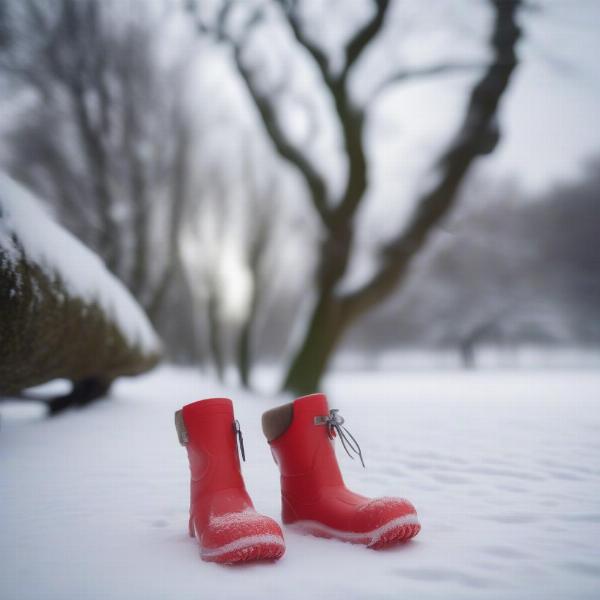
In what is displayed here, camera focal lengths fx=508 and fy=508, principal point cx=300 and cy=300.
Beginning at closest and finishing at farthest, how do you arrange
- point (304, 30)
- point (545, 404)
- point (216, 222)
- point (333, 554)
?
point (333, 554), point (545, 404), point (304, 30), point (216, 222)

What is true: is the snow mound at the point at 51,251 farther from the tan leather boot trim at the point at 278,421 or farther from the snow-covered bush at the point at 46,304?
the tan leather boot trim at the point at 278,421

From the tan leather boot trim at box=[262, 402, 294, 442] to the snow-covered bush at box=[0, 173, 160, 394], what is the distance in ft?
4.43

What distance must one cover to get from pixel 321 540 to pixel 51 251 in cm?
226

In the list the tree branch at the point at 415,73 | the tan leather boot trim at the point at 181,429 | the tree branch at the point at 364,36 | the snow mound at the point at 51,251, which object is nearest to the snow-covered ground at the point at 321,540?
the tan leather boot trim at the point at 181,429

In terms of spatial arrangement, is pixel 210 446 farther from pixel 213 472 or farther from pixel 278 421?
pixel 278 421

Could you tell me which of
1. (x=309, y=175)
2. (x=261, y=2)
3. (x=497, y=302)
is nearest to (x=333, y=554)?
(x=309, y=175)

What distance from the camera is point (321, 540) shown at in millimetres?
1763

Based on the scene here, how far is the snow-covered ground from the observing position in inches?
56.9

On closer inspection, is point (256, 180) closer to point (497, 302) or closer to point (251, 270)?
point (251, 270)

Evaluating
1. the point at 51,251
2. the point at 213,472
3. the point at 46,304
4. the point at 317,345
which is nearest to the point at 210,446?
the point at 213,472

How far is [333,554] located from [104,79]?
1244 cm

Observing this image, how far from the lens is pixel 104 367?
4.49 metres

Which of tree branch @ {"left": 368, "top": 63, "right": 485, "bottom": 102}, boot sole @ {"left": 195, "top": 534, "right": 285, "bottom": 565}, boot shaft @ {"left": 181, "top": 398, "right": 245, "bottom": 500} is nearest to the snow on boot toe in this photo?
boot sole @ {"left": 195, "top": 534, "right": 285, "bottom": 565}

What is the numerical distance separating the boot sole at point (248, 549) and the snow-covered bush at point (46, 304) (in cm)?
151
